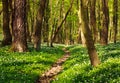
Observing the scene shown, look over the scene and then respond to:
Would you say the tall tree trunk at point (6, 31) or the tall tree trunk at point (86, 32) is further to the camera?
the tall tree trunk at point (6, 31)

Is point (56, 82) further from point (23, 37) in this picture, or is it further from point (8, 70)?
point (23, 37)

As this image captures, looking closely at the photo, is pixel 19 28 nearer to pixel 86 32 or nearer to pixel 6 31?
pixel 6 31

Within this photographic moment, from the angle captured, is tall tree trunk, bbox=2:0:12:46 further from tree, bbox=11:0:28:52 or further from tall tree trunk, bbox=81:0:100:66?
tall tree trunk, bbox=81:0:100:66

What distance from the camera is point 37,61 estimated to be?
69.8 ft

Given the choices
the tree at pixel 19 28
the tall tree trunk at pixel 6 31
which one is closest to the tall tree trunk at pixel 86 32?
the tree at pixel 19 28

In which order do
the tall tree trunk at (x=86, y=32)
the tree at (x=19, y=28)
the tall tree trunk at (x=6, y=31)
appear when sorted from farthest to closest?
1. the tall tree trunk at (x=6, y=31)
2. the tree at (x=19, y=28)
3. the tall tree trunk at (x=86, y=32)

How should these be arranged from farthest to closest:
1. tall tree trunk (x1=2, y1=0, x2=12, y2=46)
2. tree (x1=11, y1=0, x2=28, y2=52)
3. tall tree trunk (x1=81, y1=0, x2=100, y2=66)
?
tall tree trunk (x1=2, y1=0, x2=12, y2=46) → tree (x1=11, y1=0, x2=28, y2=52) → tall tree trunk (x1=81, y1=0, x2=100, y2=66)

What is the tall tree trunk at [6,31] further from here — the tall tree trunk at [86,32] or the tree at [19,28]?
the tall tree trunk at [86,32]

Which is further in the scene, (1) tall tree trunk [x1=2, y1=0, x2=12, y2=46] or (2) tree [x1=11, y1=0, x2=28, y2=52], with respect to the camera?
(1) tall tree trunk [x1=2, y1=0, x2=12, y2=46]

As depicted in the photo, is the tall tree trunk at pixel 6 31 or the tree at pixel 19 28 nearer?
the tree at pixel 19 28

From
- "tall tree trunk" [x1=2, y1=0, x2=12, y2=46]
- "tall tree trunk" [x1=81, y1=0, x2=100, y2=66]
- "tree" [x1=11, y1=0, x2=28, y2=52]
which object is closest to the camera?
"tall tree trunk" [x1=81, y1=0, x2=100, y2=66]

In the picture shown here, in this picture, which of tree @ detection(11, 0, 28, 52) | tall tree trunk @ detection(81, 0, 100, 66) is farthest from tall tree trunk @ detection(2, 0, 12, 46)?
tall tree trunk @ detection(81, 0, 100, 66)

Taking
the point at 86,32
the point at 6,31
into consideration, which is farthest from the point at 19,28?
the point at 86,32

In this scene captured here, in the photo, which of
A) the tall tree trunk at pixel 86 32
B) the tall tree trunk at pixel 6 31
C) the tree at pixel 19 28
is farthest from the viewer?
the tall tree trunk at pixel 6 31
